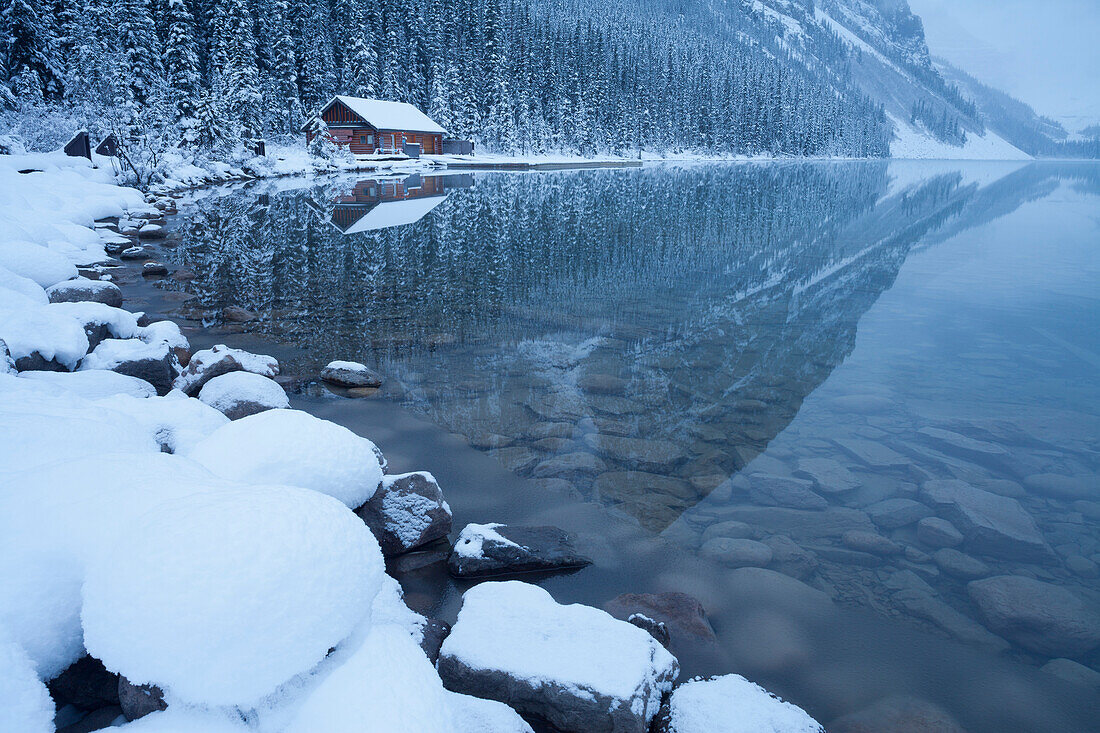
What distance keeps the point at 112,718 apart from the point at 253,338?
30.4ft

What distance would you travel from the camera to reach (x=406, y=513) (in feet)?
17.7

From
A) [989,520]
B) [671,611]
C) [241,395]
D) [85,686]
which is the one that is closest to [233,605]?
[85,686]

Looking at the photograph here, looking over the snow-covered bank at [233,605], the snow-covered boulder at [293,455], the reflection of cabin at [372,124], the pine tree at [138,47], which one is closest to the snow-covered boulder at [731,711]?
the snow-covered bank at [233,605]

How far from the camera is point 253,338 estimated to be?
11.2 meters

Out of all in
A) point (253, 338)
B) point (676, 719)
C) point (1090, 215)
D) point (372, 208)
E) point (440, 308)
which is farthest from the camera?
point (1090, 215)

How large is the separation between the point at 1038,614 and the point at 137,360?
32.0 feet

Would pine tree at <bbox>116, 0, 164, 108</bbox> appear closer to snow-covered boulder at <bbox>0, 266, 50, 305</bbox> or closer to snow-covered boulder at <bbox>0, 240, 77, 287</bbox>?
snow-covered boulder at <bbox>0, 240, 77, 287</bbox>

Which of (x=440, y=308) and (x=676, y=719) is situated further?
(x=440, y=308)

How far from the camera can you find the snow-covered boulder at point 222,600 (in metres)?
2.56

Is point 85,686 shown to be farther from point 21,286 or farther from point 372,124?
point 372,124

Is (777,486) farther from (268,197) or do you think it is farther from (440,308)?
(268,197)

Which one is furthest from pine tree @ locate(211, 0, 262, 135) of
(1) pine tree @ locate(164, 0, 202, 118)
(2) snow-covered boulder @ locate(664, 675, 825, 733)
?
(2) snow-covered boulder @ locate(664, 675, 825, 733)

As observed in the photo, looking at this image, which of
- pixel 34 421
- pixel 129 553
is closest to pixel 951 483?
pixel 129 553

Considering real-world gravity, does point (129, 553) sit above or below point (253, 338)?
above
